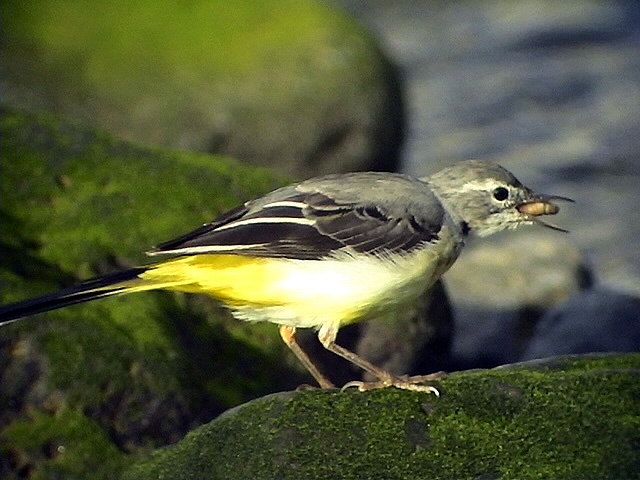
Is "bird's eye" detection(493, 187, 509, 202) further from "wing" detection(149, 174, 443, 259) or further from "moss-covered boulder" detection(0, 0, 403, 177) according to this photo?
"moss-covered boulder" detection(0, 0, 403, 177)

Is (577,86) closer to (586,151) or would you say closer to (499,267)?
(586,151)

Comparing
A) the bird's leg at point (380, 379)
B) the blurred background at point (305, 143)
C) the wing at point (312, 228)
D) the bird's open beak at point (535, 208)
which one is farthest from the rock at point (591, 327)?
the bird's leg at point (380, 379)

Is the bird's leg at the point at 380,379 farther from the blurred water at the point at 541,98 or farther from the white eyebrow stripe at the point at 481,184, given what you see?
the blurred water at the point at 541,98

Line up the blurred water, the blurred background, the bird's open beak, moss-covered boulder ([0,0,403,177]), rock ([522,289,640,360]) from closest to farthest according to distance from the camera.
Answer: the bird's open beak
the blurred background
rock ([522,289,640,360])
moss-covered boulder ([0,0,403,177])
the blurred water

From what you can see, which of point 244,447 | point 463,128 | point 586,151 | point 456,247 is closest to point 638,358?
point 456,247

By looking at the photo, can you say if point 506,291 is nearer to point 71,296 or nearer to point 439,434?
point 439,434

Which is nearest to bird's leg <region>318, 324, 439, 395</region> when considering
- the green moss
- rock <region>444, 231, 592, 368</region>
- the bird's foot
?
the bird's foot

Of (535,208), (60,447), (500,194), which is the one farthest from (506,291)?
(60,447)
